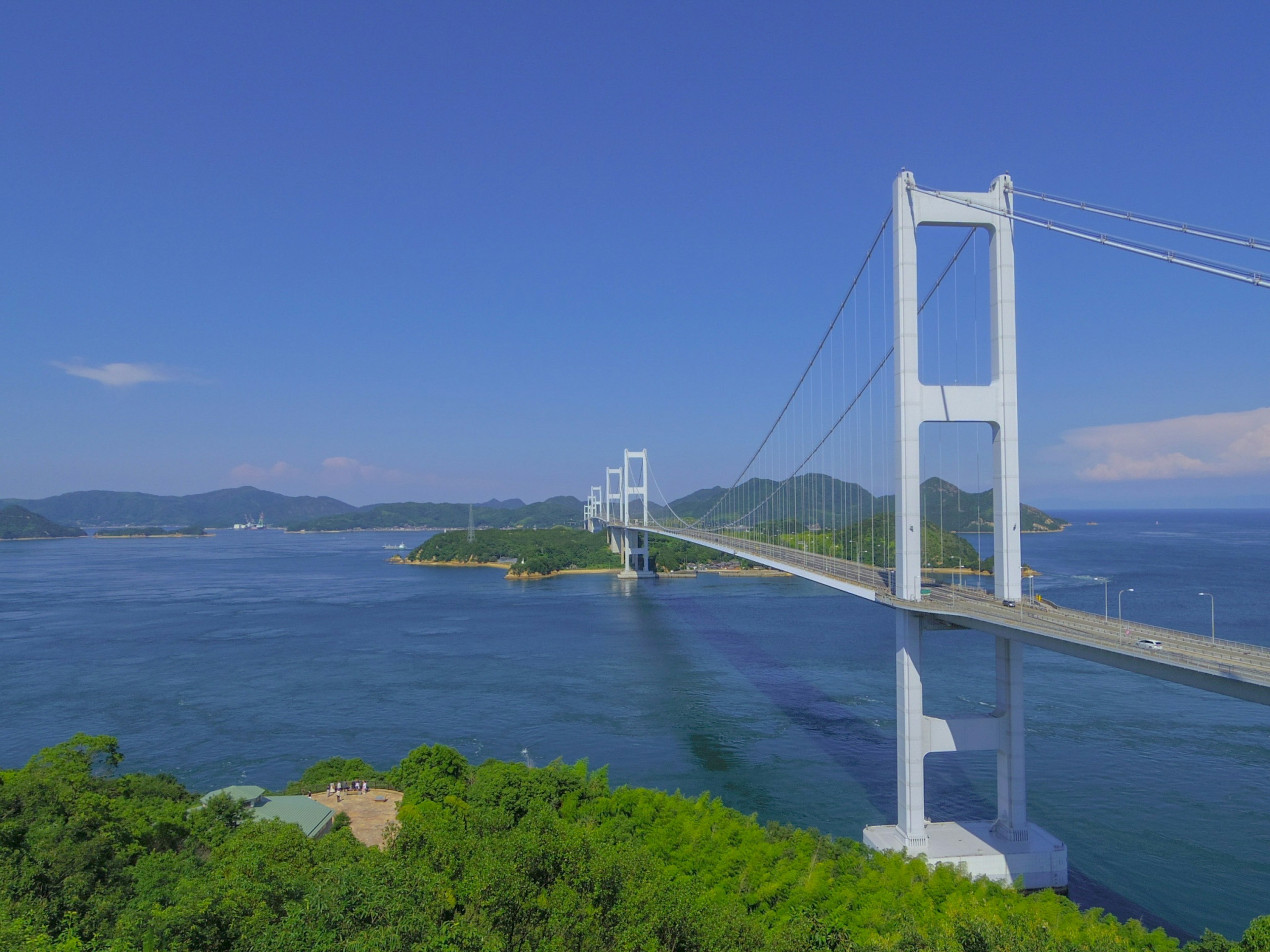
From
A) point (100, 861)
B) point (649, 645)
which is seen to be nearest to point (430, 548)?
point (649, 645)

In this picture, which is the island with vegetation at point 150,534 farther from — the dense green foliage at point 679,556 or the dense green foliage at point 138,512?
the dense green foliage at point 679,556

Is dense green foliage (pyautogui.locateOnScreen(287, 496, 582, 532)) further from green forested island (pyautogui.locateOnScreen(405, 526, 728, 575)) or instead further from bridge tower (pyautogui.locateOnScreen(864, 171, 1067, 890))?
bridge tower (pyautogui.locateOnScreen(864, 171, 1067, 890))

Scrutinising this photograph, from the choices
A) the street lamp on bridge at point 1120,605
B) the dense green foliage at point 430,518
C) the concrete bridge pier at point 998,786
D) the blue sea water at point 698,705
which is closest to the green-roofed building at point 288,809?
the blue sea water at point 698,705

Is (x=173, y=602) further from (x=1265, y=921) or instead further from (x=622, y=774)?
(x=1265, y=921)

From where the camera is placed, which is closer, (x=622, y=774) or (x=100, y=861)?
(x=100, y=861)

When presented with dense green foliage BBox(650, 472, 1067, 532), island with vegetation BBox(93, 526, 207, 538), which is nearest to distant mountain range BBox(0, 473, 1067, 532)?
dense green foliage BBox(650, 472, 1067, 532)
